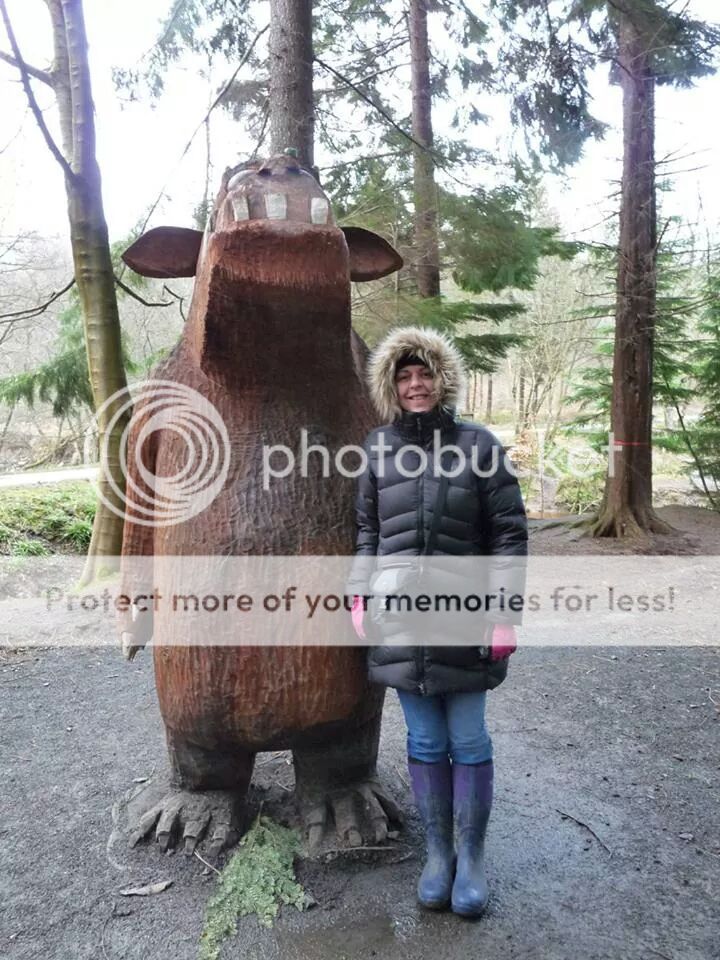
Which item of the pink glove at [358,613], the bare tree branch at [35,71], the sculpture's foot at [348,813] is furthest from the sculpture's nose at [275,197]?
the bare tree branch at [35,71]

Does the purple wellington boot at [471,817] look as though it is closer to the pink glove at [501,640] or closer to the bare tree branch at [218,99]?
the pink glove at [501,640]

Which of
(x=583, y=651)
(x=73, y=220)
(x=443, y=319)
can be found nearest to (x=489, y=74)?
(x=443, y=319)

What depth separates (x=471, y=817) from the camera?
1803mm

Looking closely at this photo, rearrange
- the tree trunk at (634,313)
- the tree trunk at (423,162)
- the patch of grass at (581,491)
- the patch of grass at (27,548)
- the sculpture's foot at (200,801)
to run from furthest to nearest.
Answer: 1. the patch of grass at (581,491)
2. the tree trunk at (634,313)
3. the tree trunk at (423,162)
4. the patch of grass at (27,548)
5. the sculpture's foot at (200,801)

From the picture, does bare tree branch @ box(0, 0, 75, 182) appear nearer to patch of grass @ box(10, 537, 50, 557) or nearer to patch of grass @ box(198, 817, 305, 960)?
patch of grass @ box(10, 537, 50, 557)

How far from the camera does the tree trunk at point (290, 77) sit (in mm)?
3877

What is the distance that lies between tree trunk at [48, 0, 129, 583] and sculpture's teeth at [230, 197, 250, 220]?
Result: 130 inches

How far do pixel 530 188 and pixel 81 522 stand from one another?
15.9ft

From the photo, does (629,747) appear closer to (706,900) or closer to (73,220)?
(706,900)

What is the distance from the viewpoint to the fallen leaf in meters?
1.86

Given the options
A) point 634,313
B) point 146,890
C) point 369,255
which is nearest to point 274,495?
point 369,255

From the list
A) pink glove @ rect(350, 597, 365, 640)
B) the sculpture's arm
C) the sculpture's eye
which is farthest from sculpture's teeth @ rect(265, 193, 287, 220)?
pink glove @ rect(350, 597, 365, 640)

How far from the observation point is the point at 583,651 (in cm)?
414

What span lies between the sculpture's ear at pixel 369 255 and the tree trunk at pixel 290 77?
2.12 m
